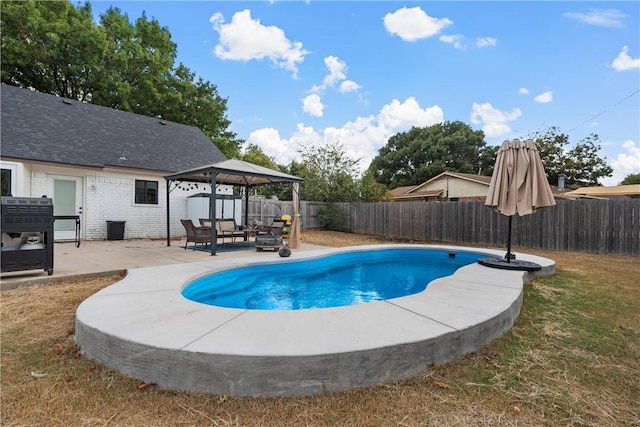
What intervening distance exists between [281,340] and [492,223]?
38.8 ft

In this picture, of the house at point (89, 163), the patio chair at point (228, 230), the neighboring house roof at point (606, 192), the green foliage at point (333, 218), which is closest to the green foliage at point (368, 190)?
the green foliage at point (333, 218)

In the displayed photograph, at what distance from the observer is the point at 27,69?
16.2 m

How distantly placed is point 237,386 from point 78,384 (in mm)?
1202

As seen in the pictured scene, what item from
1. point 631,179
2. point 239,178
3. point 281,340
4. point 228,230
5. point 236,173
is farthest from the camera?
point 631,179

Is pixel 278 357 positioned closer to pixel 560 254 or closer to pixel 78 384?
pixel 78 384

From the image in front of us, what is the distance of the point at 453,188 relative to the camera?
23250 mm

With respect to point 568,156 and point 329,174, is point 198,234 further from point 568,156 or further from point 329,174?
point 568,156

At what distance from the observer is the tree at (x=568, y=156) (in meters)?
22.8

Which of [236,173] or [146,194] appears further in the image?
[146,194]

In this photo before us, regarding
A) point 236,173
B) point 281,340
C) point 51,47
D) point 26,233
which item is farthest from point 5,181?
point 51,47

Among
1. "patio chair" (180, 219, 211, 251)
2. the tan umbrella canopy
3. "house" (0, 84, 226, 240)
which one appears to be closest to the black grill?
"patio chair" (180, 219, 211, 251)

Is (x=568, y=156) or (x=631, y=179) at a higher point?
(x=568, y=156)

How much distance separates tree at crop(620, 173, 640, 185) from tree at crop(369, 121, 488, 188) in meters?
20.0

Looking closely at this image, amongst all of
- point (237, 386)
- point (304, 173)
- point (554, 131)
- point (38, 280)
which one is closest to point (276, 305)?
point (237, 386)
